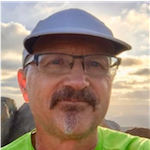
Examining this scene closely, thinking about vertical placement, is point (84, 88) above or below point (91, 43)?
below

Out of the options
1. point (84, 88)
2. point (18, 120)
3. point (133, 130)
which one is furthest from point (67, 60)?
point (18, 120)

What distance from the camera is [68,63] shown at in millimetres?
2527

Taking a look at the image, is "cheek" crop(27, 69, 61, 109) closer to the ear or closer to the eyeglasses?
the eyeglasses

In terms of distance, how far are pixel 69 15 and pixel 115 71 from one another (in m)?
0.72

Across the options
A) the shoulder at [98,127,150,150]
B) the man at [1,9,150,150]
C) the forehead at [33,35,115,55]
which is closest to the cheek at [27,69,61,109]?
the man at [1,9,150,150]

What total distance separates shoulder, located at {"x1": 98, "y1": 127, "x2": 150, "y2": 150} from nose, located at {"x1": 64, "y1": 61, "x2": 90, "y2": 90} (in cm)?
59

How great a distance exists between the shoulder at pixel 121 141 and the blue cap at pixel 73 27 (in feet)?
2.54

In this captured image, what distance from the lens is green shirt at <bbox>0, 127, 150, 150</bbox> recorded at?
2449 mm

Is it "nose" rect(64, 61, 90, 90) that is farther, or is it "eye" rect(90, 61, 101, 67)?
"eye" rect(90, 61, 101, 67)

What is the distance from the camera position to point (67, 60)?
2.54m

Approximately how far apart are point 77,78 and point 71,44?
12.7 inches

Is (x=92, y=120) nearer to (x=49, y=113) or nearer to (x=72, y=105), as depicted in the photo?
(x=72, y=105)

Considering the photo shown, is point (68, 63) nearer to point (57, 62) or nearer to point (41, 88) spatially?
point (57, 62)

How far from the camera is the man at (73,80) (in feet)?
7.95
